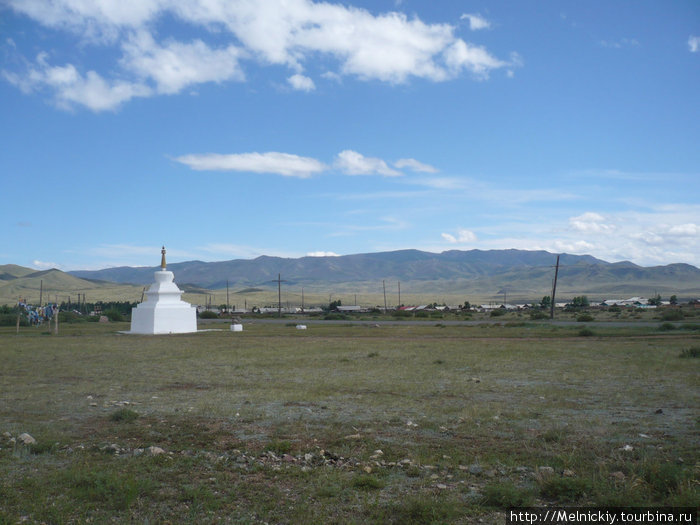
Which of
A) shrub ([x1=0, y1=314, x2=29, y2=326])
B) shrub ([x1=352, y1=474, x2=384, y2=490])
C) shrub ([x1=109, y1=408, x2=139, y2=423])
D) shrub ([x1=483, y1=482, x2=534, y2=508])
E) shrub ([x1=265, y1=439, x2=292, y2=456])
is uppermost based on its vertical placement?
shrub ([x1=483, y1=482, x2=534, y2=508])

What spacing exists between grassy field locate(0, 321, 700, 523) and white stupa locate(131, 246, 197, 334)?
2246cm

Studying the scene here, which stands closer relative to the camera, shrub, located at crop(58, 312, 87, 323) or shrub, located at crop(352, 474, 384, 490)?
shrub, located at crop(352, 474, 384, 490)

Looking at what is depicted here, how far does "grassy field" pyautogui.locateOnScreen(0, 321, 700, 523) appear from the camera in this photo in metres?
6.00

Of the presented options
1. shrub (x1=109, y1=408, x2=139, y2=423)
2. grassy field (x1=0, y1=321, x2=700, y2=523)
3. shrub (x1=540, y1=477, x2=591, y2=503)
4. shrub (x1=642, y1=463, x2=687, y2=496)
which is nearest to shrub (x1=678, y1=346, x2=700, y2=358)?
grassy field (x1=0, y1=321, x2=700, y2=523)

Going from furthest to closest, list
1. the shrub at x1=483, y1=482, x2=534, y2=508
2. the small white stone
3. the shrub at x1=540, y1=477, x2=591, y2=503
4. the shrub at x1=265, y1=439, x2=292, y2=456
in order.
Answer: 1. the small white stone
2. the shrub at x1=265, y1=439, x2=292, y2=456
3. the shrub at x1=540, y1=477, x2=591, y2=503
4. the shrub at x1=483, y1=482, x2=534, y2=508

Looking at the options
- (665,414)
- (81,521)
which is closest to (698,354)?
(665,414)

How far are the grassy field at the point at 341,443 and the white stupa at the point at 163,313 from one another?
22457 mm

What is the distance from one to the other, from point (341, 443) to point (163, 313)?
34240 mm

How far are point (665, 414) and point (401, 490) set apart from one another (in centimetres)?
640

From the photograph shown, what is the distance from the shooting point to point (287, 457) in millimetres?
7625

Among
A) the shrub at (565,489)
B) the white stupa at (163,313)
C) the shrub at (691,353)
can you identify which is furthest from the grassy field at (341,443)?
the white stupa at (163,313)

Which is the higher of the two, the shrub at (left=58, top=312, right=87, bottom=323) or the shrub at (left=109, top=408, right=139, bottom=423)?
the shrub at (left=109, top=408, right=139, bottom=423)

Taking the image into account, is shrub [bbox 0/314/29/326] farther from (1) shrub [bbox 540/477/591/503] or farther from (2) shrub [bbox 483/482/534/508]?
(1) shrub [bbox 540/477/591/503]

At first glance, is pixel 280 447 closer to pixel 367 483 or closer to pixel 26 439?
pixel 367 483
